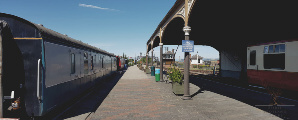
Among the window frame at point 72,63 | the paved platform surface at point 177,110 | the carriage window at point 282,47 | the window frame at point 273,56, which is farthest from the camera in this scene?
the window frame at point 273,56

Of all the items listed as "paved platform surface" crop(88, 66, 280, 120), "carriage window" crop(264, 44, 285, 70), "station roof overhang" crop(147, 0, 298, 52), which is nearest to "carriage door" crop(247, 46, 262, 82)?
"carriage window" crop(264, 44, 285, 70)

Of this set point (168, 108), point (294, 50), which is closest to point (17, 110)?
point (168, 108)

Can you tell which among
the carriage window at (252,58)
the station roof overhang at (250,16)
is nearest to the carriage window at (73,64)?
the station roof overhang at (250,16)

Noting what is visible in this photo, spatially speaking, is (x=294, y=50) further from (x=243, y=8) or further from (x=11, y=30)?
(x=11, y=30)

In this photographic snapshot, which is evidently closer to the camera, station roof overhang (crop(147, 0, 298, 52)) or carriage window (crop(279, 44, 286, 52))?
station roof overhang (crop(147, 0, 298, 52))

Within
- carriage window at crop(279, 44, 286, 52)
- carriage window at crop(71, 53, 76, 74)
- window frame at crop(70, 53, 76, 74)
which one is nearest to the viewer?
window frame at crop(70, 53, 76, 74)

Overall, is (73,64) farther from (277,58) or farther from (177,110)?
(277,58)

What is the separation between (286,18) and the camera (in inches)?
379

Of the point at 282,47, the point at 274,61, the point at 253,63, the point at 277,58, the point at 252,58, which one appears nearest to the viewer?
the point at 282,47

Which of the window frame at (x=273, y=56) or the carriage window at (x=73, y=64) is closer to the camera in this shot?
the carriage window at (x=73, y=64)

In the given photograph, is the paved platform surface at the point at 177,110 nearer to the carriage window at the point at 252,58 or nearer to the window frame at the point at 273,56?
the window frame at the point at 273,56

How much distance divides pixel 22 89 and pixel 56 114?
1807mm

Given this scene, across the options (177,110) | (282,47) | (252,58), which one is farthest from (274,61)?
(177,110)

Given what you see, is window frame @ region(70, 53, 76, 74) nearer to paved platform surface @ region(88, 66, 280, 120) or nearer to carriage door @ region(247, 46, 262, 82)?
paved platform surface @ region(88, 66, 280, 120)
